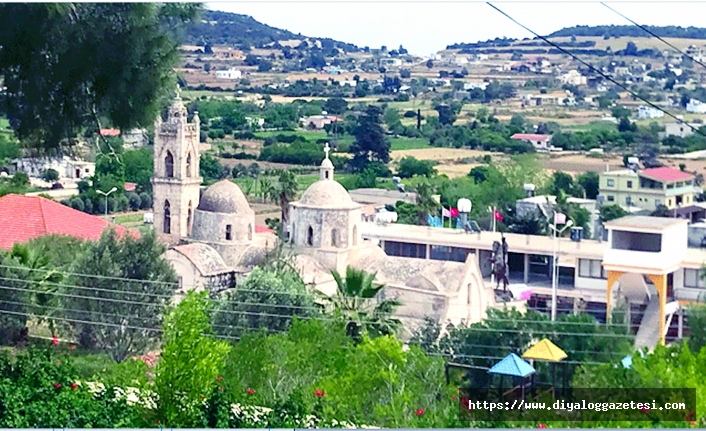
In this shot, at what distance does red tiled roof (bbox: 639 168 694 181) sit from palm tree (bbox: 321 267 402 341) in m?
7.63

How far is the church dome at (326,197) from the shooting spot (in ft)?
49.4

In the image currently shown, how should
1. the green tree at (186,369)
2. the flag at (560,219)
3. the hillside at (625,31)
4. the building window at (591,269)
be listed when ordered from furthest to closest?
the flag at (560,219), the hillside at (625,31), the building window at (591,269), the green tree at (186,369)

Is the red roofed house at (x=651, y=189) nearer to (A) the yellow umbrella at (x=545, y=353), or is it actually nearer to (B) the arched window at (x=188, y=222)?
(B) the arched window at (x=188, y=222)

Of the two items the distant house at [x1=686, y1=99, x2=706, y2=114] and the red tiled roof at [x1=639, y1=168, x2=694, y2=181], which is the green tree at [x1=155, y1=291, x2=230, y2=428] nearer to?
the distant house at [x1=686, y1=99, x2=706, y2=114]

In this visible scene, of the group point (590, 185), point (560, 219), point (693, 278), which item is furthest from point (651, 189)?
point (693, 278)

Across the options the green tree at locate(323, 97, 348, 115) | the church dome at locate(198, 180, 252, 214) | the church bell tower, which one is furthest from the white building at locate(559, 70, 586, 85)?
the church dome at locate(198, 180, 252, 214)

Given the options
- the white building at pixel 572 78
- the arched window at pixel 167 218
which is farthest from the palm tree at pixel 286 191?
the white building at pixel 572 78

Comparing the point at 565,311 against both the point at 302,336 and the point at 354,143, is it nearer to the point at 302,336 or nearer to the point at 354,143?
the point at 302,336

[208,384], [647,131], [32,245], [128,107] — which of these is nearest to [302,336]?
[208,384]

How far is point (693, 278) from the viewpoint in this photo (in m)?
13.4

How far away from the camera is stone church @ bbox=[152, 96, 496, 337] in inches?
541

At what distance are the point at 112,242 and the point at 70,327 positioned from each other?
97cm

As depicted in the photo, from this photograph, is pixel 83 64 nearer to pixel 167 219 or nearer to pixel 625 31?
pixel 167 219

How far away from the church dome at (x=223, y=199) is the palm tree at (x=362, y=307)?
3861mm
